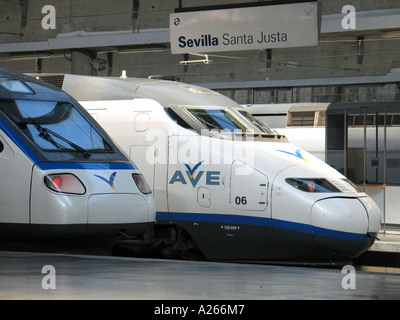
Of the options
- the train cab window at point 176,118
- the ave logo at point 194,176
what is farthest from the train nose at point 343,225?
the train cab window at point 176,118

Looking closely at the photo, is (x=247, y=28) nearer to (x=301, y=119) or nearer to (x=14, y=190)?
(x=301, y=119)

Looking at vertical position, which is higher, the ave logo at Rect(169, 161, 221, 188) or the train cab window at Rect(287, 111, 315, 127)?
the train cab window at Rect(287, 111, 315, 127)

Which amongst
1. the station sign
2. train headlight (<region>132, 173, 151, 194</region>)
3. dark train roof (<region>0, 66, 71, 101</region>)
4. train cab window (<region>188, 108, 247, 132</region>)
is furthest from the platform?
the station sign

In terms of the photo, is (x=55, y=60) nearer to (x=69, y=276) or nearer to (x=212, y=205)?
(x=212, y=205)

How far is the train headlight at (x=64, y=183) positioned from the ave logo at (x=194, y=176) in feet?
10.2

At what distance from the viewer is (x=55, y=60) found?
31016 mm

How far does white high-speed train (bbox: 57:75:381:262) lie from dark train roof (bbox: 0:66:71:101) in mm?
2292

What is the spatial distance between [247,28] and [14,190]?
9135 mm

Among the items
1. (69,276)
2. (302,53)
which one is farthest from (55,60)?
(69,276)

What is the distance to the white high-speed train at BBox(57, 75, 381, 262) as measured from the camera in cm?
1062

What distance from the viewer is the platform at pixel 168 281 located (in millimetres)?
5617

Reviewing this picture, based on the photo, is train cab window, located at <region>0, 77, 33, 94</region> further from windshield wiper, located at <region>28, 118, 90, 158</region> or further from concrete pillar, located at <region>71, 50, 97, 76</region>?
concrete pillar, located at <region>71, 50, 97, 76</region>

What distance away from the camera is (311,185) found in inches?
421

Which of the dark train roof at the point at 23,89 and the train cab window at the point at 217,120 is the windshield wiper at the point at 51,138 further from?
the train cab window at the point at 217,120
